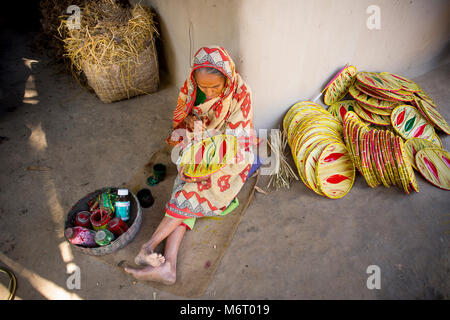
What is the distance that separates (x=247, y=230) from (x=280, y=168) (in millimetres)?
650

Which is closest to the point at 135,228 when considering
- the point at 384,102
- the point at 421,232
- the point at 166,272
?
the point at 166,272

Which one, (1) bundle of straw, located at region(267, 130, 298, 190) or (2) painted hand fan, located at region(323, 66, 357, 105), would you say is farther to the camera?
(2) painted hand fan, located at region(323, 66, 357, 105)

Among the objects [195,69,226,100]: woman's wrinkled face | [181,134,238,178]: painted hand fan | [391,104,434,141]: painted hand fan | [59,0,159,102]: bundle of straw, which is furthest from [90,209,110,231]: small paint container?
A: [391,104,434,141]: painted hand fan

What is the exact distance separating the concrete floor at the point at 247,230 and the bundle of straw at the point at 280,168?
0.07 metres

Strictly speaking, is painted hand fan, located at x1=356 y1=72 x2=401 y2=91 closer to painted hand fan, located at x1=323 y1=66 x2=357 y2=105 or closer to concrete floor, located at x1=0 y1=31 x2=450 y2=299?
painted hand fan, located at x1=323 y1=66 x2=357 y2=105

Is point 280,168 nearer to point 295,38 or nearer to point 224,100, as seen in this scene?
point 224,100

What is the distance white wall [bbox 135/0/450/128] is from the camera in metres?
1.86

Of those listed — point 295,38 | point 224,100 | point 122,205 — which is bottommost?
point 122,205

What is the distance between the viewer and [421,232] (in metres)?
1.92

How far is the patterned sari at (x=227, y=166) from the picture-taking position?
6.04 ft

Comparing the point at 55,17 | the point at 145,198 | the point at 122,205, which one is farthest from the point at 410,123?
the point at 55,17

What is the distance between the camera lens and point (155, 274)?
1.65m

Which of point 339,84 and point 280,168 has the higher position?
point 339,84
